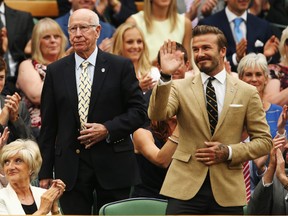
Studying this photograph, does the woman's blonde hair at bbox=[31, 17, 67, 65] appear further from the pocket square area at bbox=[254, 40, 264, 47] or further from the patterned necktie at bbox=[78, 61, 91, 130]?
the patterned necktie at bbox=[78, 61, 91, 130]

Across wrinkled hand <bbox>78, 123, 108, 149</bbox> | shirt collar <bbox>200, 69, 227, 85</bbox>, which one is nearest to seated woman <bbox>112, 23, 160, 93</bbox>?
wrinkled hand <bbox>78, 123, 108, 149</bbox>

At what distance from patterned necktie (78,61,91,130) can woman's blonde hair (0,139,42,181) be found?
42 cm

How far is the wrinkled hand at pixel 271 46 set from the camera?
10.8 metres

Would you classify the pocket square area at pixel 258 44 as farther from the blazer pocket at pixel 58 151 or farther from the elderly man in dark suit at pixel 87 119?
the blazer pocket at pixel 58 151

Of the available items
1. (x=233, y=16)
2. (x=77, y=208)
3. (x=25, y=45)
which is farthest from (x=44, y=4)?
(x=77, y=208)

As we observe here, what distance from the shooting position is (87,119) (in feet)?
26.6

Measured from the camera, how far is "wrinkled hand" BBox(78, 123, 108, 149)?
7.96 meters

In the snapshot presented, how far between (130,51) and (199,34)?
9.23 ft

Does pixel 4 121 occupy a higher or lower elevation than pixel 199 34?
lower

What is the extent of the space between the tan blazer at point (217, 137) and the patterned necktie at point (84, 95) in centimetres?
85

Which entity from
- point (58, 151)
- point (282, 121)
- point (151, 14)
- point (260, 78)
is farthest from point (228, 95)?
point (151, 14)

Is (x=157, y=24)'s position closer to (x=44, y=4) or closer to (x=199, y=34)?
(x=44, y=4)

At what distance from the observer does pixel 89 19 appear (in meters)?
8.18

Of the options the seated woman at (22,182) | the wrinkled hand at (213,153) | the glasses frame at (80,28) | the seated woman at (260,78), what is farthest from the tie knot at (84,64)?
the seated woman at (260,78)
